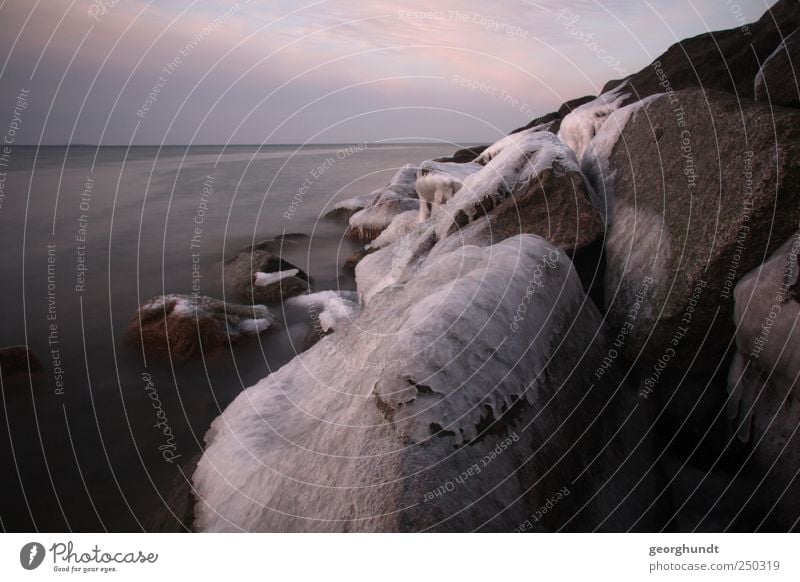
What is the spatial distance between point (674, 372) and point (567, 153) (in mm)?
2788

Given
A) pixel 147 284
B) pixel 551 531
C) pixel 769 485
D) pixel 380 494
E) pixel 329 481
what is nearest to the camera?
pixel 380 494

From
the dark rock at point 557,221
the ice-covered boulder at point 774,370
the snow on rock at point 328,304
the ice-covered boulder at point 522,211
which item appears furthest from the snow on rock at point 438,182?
the ice-covered boulder at point 774,370

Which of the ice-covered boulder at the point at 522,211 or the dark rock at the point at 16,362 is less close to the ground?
the ice-covered boulder at the point at 522,211

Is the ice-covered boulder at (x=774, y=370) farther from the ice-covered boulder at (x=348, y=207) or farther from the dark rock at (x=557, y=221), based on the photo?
the ice-covered boulder at (x=348, y=207)

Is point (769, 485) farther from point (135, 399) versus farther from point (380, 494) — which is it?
point (135, 399)

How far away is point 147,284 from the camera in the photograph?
732cm

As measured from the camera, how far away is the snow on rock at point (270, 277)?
7.84 m

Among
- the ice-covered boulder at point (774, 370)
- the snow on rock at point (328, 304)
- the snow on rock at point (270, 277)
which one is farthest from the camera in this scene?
the snow on rock at point (270, 277)

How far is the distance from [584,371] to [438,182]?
4.25 metres

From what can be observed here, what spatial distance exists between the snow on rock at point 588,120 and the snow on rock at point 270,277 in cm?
498

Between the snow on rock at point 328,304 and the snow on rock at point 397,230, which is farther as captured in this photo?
the snow on rock at point 397,230

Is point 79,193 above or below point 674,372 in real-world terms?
below

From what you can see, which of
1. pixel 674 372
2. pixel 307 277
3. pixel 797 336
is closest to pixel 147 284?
pixel 307 277
